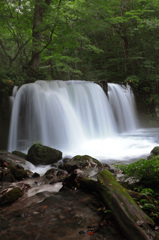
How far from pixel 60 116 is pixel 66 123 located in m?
0.49

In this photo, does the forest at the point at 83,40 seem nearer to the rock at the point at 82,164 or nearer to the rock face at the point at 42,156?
the rock face at the point at 42,156

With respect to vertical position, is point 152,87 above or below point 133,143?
above

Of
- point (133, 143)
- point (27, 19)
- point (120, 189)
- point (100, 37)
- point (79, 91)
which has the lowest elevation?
point (133, 143)

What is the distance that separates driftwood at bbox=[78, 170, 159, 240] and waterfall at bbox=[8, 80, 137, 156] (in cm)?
638

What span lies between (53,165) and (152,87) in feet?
42.5

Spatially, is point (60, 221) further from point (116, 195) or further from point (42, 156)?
point (42, 156)

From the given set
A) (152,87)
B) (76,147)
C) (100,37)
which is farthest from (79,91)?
(100,37)

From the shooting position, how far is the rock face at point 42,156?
23.4 feet

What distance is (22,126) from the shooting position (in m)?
9.60

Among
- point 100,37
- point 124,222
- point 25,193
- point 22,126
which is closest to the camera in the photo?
point 124,222

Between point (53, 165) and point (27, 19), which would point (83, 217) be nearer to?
point (53, 165)

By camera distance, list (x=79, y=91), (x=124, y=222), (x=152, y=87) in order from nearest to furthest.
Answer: (x=124, y=222)
(x=79, y=91)
(x=152, y=87)

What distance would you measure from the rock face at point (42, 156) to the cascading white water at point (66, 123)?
1.39 metres

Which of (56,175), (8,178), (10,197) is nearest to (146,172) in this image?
(10,197)
